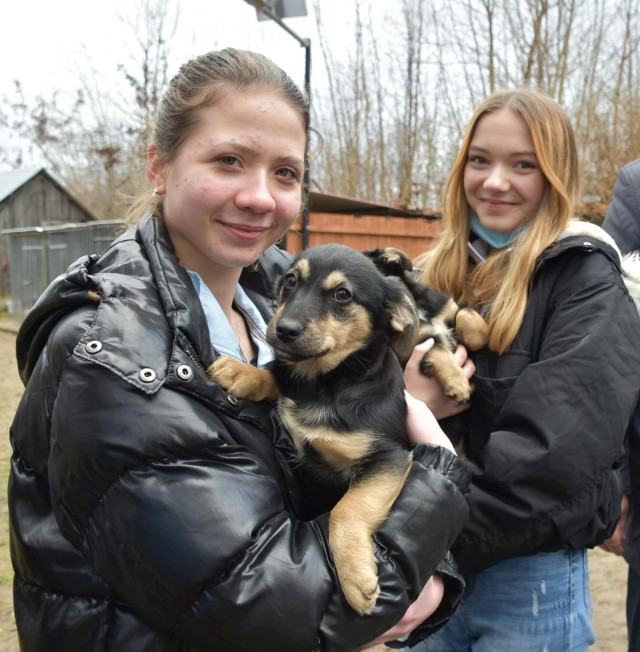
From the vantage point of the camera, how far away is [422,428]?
208 cm

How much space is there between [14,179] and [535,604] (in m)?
31.5

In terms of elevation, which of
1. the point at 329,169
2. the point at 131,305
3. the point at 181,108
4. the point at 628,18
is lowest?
the point at 131,305

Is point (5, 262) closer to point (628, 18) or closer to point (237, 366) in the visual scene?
point (628, 18)

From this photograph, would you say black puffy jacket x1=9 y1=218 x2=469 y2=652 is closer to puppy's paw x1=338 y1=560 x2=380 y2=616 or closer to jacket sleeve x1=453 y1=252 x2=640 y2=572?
puppy's paw x1=338 y1=560 x2=380 y2=616

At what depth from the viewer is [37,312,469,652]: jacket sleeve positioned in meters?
1.34

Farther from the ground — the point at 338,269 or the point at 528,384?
the point at 338,269

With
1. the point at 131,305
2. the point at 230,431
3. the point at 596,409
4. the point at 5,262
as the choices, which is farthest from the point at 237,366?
the point at 5,262

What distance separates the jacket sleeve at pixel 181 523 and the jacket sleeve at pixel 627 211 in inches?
99.8

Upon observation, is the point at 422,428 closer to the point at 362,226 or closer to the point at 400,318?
the point at 400,318

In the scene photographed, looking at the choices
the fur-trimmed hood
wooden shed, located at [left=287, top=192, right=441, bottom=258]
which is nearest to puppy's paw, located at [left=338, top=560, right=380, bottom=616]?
the fur-trimmed hood

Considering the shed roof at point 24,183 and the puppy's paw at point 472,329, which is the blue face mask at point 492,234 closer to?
the puppy's paw at point 472,329

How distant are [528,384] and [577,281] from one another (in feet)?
1.43

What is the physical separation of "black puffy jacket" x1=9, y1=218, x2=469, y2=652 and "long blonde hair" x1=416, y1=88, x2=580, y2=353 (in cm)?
94

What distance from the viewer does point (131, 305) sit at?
1535mm
